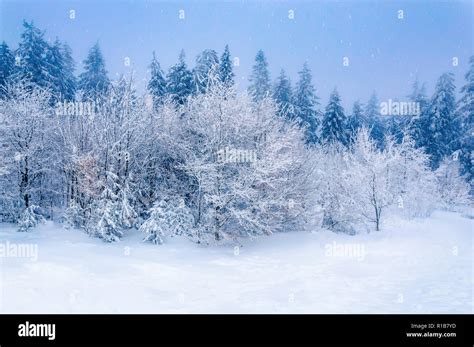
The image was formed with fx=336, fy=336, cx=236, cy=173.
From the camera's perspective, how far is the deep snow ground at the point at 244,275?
738 centimetres

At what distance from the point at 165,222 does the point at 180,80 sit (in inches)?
740

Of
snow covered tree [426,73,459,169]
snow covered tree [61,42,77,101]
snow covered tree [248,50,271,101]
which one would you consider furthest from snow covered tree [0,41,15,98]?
snow covered tree [426,73,459,169]

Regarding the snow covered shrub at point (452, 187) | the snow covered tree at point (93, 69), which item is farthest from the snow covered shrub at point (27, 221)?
the snow covered shrub at point (452, 187)

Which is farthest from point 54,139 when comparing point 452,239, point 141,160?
point 452,239

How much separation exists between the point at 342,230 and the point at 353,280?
1054cm

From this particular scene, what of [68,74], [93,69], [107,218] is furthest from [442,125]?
[68,74]

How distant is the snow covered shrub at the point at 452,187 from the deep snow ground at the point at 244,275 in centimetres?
1381

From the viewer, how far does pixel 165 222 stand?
15.5 meters

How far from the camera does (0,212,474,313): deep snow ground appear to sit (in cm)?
738

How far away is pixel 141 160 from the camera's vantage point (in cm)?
1792

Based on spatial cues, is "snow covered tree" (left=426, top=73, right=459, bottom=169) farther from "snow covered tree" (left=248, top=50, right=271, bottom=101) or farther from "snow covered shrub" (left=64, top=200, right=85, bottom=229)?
"snow covered shrub" (left=64, top=200, right=85, bottom=229)

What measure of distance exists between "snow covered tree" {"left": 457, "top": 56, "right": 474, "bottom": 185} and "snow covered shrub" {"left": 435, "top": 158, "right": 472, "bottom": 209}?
1.40 metres

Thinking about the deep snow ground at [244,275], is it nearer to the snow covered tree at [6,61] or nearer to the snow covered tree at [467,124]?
the snow covered tree at [467,124]
